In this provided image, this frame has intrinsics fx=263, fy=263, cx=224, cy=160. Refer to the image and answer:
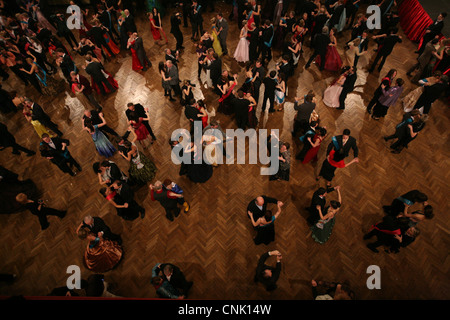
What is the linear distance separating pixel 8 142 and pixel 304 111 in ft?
21.6

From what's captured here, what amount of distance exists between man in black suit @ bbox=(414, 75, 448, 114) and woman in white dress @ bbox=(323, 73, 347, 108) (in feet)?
5.79

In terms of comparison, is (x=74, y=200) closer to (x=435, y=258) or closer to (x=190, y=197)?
(x=190, y=197)

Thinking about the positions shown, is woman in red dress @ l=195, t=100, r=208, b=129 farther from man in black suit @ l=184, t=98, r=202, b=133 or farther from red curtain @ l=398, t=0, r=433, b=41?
red curtain @ l=398, t=0, r=433, b=41

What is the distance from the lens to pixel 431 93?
231 inches

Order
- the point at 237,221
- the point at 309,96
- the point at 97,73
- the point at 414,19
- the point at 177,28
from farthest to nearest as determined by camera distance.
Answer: the point at 414,19, the point at 177,28, the point at 97,73, the point at 309,96, the point at 237,221

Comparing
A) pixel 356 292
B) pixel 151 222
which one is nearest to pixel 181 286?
pixel 151 222

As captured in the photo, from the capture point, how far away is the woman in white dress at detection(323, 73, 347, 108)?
651 cm

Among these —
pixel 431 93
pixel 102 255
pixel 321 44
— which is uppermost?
pixel 321 44

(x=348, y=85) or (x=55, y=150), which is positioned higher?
(x=348, y=85)

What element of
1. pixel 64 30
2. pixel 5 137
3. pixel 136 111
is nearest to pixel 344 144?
pixel 136 111

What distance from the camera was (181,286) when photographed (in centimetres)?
415

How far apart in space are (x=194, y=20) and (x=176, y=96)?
108 inches

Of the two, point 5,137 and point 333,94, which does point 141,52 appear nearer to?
point 5,137

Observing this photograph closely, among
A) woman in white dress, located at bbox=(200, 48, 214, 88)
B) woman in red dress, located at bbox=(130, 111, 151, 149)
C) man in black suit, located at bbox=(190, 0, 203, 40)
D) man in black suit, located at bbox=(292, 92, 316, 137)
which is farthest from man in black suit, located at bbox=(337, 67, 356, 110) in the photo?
man in black suit, located at bbox=(190, 0, 203, 40)
